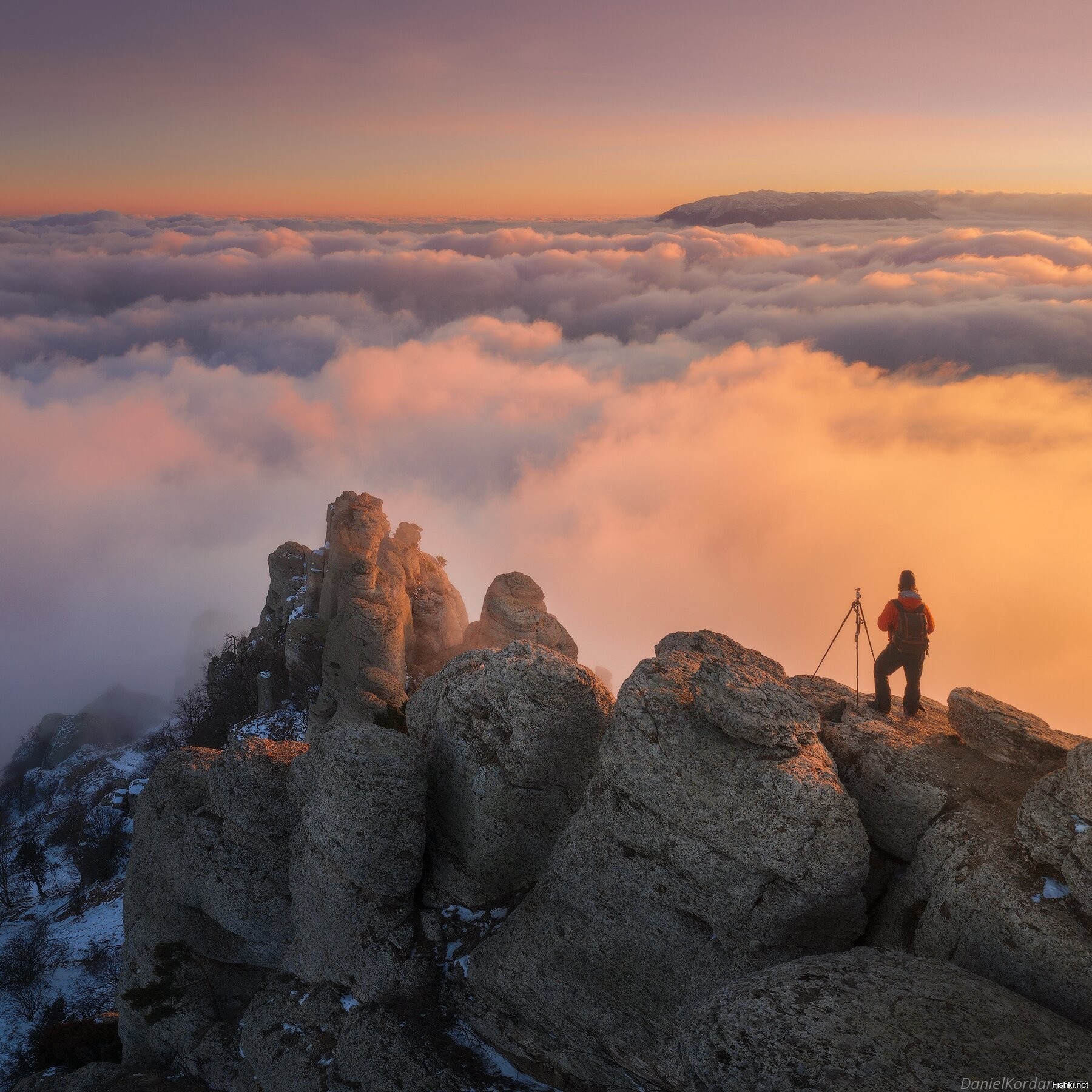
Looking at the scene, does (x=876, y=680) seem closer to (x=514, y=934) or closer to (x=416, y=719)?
(x=514, y=934)

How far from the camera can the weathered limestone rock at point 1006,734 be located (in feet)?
45.0

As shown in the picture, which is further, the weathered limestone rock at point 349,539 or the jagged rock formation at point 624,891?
the weathered limestone rock at point 349,539

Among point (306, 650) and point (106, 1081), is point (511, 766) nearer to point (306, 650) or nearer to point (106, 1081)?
point (106, 1081)

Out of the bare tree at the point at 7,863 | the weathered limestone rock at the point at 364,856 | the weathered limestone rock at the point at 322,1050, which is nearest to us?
the weathered limestone rock at the point at 322,1050

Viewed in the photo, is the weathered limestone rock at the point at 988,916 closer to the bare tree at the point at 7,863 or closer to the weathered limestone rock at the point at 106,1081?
the weathered limestone rock at the point at 106,1081

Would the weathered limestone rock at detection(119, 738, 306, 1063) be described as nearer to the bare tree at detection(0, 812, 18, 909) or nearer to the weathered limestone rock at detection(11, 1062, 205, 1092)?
the weathered limestone rock at detection(11, 1062, 205, 1092)

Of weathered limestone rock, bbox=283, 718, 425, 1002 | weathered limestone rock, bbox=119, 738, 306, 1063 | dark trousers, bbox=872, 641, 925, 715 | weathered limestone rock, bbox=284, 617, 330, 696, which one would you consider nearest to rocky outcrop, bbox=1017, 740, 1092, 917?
dark trousers, bbox=872, 641, 925, 715

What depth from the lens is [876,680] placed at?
16.7 metres

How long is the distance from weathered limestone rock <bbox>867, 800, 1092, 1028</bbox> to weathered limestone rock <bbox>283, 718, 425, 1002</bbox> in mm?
10230

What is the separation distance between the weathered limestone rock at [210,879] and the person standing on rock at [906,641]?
15691 mm

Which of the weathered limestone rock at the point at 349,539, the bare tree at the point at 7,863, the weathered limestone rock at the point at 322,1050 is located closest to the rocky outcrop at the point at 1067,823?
the weathered limestone rock at the point at 322,1050

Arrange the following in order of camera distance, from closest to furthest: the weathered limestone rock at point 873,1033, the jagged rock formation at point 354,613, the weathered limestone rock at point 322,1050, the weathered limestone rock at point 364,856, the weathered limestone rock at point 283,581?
1. the weathered limestone rock at point 873,1033
2. the weathered limestone rock at point 322,1050
3. the weathered limestone rock at point 364,856
4. the jagged rock formation at point 354,613
5. the weathered limestone rock at point 283,581

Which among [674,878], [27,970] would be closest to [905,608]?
[674,878]

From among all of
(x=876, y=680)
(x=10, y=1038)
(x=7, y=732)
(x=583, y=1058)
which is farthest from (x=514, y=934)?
(x=7, y=732)
